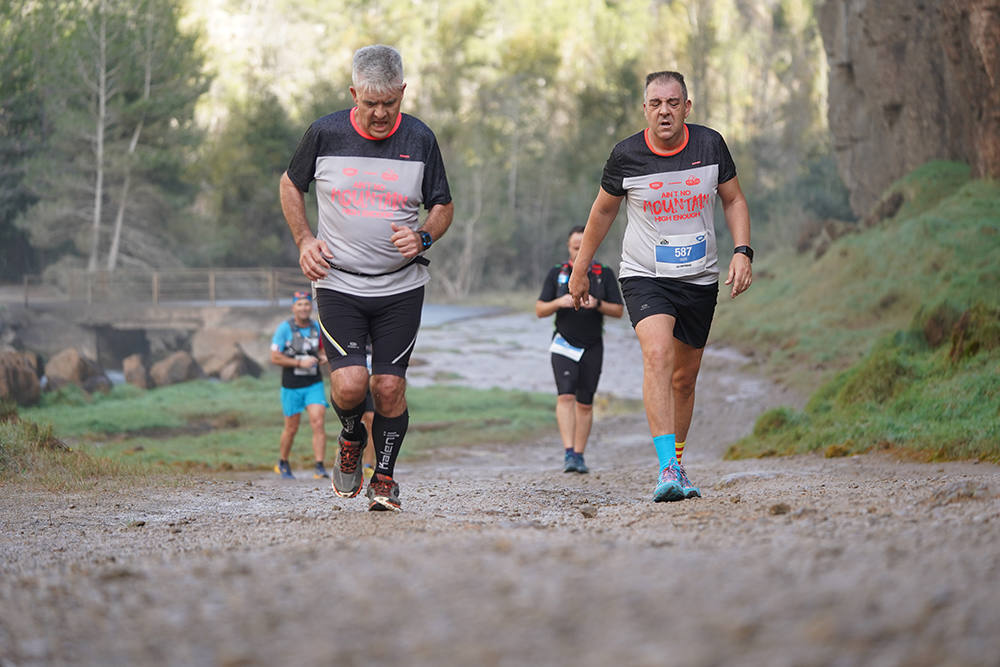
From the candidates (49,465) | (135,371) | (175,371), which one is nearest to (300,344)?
(49,465)

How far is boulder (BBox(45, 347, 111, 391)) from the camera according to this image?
2111 centimetres

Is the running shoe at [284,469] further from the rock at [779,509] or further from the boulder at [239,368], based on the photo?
the boulder at [239,368]

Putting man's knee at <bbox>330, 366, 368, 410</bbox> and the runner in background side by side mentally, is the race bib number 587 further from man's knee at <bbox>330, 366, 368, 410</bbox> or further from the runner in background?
the runner in background

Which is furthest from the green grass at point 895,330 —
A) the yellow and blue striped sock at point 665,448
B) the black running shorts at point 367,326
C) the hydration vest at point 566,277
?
the black running shorts at point 367,326

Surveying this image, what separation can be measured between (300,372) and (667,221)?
223 inches

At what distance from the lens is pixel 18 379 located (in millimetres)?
17500

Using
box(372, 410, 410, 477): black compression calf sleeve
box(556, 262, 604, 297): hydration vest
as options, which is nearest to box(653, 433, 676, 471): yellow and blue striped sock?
box(372, 410, 410, 477): black compression calf sleeve

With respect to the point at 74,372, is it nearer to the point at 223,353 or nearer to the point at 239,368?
the point at 239,368

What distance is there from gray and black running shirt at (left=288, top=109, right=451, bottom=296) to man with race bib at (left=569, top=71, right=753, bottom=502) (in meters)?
1.16

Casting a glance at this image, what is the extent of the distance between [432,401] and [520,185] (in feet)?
121

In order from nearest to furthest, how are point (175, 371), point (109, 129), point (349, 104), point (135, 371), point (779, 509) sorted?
point (779, 509) < point (175, 371) < point (135, 371) < point (109, 129) < point (349, 104)

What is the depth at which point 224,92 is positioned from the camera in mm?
51344

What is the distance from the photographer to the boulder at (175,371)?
2397 cm

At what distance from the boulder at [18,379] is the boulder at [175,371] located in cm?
559
